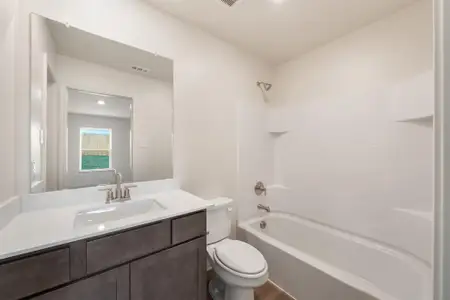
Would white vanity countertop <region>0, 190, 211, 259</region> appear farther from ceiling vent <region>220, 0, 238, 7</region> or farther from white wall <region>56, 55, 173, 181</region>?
ceiling vent <region>220, 0, 238, 7</region>

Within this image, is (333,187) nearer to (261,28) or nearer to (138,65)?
(261,28)

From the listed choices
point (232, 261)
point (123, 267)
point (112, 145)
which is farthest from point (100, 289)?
point (112, 145)

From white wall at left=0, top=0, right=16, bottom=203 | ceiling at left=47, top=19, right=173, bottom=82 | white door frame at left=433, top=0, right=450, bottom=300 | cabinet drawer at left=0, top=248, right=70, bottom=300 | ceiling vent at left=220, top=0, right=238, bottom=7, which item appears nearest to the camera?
white door frame at left=433, top=0, right=450, bottom=300

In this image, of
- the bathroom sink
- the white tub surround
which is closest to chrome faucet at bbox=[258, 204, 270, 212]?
the white tub surround

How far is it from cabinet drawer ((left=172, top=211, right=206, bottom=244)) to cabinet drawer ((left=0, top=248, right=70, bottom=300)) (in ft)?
1.67

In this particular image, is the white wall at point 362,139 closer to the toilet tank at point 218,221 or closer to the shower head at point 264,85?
the shower head at point 264,85

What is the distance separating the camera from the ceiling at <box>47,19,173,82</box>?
1.36 meters

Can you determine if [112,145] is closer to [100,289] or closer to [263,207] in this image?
[100,289]

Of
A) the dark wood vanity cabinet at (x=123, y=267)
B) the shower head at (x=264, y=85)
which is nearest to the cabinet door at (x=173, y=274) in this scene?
the dark wood vanity cabinet at (x=123, y=267)

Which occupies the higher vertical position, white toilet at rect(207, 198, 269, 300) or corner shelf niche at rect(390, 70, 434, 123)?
corner shelf niche at rect(390, 70, 434, 123)

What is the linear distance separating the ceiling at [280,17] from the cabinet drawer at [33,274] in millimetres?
1833

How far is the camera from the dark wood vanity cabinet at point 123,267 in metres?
0.79

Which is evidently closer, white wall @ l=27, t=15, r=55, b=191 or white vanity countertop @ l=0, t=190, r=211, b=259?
white vanity countertop @ l=0, t=190, r=211, b=259

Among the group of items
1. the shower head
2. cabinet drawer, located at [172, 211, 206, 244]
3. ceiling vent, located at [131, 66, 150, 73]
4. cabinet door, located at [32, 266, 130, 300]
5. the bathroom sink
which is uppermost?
the shower head
